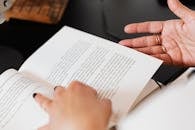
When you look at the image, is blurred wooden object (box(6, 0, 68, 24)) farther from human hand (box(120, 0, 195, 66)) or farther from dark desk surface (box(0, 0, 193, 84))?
human hand (box(120, 0, 195, 66))

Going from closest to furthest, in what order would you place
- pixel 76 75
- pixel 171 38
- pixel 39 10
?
pixel 76 75 < pixel 171 38 < pixel 39 10

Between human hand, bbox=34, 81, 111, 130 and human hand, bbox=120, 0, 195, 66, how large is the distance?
7.9 inches

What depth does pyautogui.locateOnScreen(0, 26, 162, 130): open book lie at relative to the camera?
65 cm

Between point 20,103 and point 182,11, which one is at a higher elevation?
point 182,11

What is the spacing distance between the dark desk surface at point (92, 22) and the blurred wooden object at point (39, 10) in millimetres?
14

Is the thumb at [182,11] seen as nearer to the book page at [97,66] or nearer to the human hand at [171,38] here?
the human hand at [171,38]

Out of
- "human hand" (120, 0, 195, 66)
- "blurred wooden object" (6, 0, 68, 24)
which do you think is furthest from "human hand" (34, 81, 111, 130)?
"blurred wooden object" (6, 0, 68, 24)

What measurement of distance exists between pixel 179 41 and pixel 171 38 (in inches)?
0.8

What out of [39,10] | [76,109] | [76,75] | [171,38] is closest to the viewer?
[76,109]

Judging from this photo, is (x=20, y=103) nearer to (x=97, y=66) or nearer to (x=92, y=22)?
(x=97, y=66)

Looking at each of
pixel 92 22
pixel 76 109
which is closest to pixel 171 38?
pixel 92 22

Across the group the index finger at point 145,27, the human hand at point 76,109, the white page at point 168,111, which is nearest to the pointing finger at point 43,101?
the human hand at point 76,109

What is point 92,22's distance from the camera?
2.86ft

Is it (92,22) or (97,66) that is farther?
(92,22)
